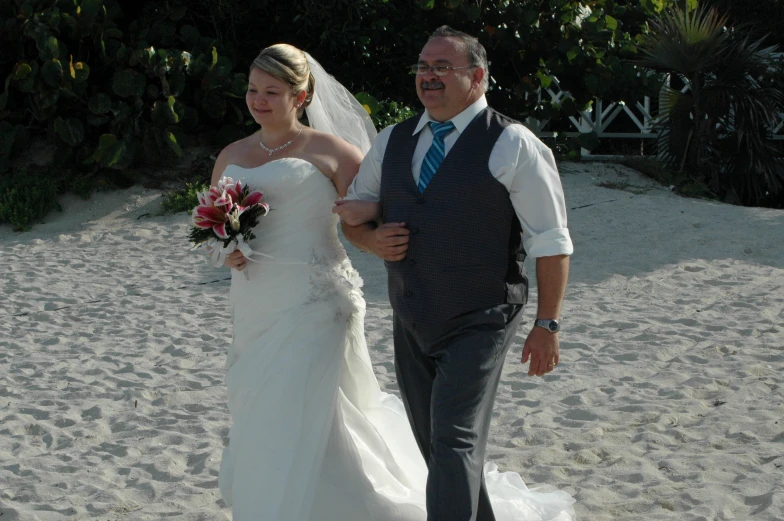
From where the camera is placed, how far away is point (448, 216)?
3098 millimetres

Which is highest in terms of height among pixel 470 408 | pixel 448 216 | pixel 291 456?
pixel 448 216

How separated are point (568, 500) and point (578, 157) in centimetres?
1012

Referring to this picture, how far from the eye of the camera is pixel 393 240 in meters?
3.16

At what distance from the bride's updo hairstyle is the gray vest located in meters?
0.89

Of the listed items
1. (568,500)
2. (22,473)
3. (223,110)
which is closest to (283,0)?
(223,110)

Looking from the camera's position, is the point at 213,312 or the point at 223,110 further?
the point at 223,110

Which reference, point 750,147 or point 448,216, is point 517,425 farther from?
point 750,147

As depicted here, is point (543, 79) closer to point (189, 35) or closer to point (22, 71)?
point (189, 35)

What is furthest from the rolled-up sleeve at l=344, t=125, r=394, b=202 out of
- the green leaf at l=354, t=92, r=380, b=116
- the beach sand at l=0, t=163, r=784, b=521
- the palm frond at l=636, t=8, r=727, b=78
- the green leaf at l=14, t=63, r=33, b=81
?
the palm frond at l=636, t=8, r=727, b=78

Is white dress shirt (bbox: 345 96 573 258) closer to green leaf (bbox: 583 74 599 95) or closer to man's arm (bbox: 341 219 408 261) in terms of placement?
man's arm (bbox: 341 219 408 261)

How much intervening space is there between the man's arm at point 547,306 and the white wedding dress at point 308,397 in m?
0.87

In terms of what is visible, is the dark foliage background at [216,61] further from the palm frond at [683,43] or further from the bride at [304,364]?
the bride at [304,364]

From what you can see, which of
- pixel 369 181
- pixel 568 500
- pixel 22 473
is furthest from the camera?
pixel 22 473

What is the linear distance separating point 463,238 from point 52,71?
920 cm
